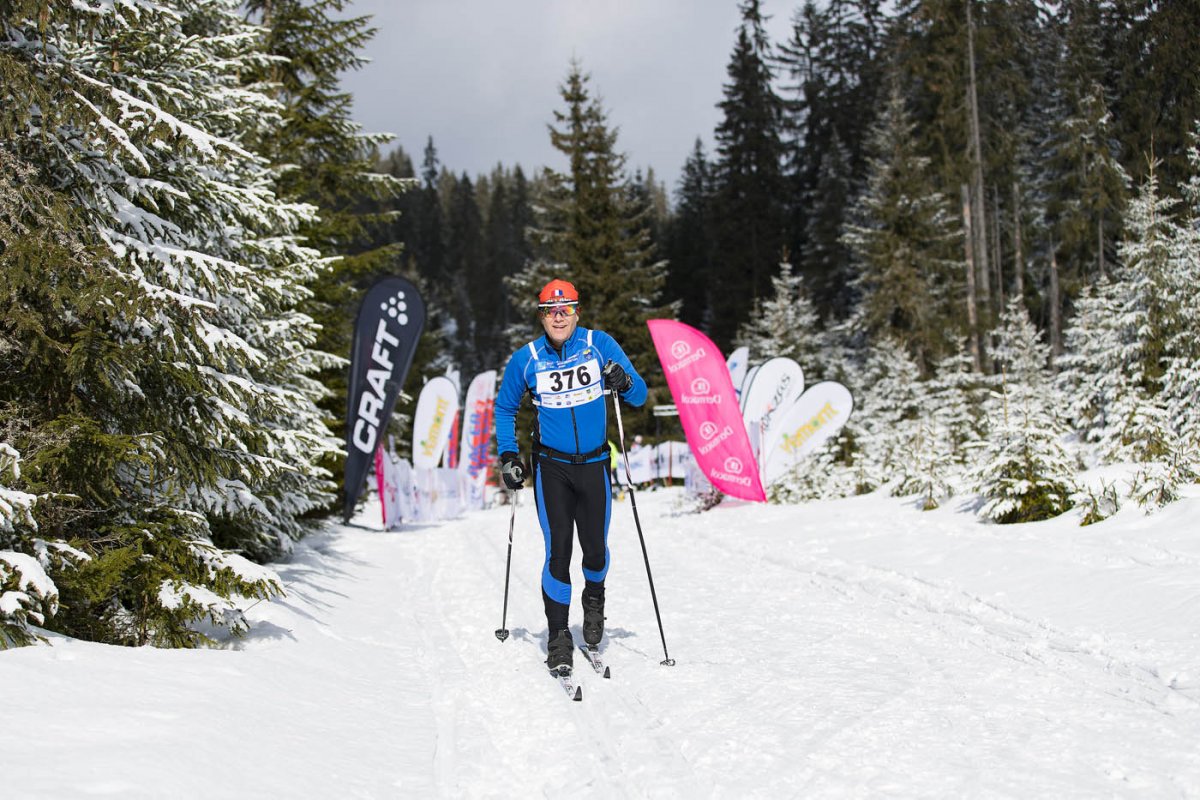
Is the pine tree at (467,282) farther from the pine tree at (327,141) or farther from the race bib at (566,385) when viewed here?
the race bib at (566,385)

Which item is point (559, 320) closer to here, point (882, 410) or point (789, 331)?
point (882, 410)

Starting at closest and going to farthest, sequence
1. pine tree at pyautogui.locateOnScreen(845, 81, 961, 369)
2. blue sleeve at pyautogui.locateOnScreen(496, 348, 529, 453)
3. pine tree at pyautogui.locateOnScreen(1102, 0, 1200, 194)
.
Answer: blue sleeve at pyautogui.locateOnScreen(496, 348, 529, 453) → pine tree at pyautogui.locateOnScreen(1102, 0, 1200, 194) → pine tree at pyautogui.locateOnScreen(845, 81, 961, 369)

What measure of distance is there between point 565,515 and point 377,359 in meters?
7.64

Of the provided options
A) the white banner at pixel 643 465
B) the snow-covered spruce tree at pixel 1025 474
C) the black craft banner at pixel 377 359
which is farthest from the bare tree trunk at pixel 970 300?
the black craft banner at pixel 377 359

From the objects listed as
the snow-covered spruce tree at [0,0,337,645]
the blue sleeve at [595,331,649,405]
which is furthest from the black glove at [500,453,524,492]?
the snow-covered spruce tree at [0,0,337,645]

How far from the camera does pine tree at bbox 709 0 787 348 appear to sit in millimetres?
44875

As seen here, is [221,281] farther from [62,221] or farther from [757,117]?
[757,117]

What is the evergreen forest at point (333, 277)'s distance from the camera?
15.9 feet

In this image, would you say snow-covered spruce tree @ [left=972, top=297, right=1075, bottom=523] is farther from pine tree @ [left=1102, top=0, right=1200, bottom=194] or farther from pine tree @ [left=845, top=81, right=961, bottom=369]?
pine tree @ [left=1102, top=0, right=1200, bottom=194]

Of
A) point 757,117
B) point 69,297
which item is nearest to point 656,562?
point 69,297

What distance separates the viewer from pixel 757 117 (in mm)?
45312

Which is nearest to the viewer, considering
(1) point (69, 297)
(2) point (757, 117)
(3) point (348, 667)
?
(1) point (69, 297)

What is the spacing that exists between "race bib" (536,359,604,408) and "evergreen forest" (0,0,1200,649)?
1971 millimetres

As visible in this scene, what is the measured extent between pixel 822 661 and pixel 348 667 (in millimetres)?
2933
